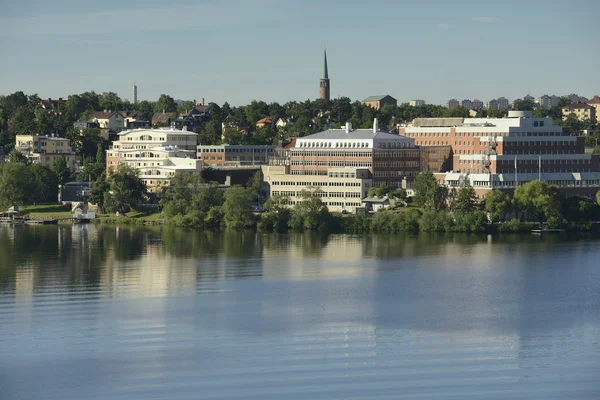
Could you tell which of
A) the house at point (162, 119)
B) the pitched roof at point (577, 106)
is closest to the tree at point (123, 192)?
the house at point (162, 119)

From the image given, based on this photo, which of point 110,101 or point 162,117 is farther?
point 110,101

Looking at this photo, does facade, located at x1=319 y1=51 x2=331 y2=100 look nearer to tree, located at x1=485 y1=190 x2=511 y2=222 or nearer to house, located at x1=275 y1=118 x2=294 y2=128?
house, located at x1=275 y1=118 x2=294 y2=128

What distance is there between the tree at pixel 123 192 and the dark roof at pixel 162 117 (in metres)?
28.5

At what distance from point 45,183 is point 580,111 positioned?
4355 centimetres

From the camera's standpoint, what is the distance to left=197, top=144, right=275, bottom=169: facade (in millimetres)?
62469

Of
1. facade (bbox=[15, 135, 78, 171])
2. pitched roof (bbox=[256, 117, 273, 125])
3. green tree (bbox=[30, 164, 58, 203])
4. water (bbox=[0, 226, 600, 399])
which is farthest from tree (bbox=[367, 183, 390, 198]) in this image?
pitched roof (bbox=[256, 117, 273, 125])

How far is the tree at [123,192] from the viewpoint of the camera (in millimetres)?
52656

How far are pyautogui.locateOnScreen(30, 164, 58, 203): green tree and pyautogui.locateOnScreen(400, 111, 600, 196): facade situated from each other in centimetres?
1568

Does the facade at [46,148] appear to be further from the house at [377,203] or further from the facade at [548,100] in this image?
the facade at [548,100]

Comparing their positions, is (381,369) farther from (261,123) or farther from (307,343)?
(261,123)

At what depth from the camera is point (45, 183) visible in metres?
56.9

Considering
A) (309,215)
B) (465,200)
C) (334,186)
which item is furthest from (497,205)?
(334,186)

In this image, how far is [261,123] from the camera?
83438mm

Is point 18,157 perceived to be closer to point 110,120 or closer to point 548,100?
point 110,120
